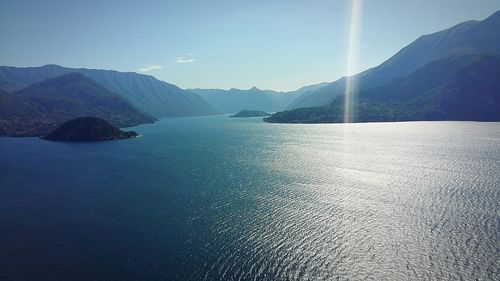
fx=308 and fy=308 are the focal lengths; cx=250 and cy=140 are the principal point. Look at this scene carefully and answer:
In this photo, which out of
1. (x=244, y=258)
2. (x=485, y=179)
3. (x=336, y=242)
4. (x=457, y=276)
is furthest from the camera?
(x=485, y=179)

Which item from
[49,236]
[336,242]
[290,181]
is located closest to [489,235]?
[336,242]

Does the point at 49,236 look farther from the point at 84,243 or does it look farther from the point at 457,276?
the point at 457,276

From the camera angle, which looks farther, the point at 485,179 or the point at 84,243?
the point at 485,179

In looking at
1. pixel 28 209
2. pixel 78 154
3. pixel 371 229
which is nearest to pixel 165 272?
pixel 371 229

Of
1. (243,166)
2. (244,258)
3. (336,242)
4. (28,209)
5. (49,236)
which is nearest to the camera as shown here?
(244,258)

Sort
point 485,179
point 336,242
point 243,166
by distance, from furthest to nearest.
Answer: point 243,166 < point 485,179 < point 336,242

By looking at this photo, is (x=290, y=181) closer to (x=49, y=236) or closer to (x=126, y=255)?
(x=126, y=255)
